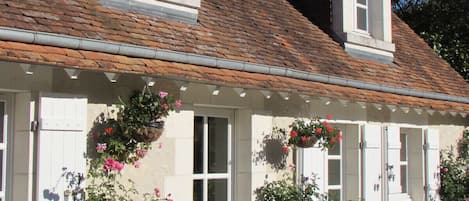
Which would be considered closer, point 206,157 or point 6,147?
point 6,147

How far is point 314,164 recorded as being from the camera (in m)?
7.98

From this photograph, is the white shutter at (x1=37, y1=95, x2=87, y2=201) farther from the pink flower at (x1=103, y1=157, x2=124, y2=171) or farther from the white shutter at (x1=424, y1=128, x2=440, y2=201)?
the white shutter at (x1=424, y1=128, x2=440, y2=201)

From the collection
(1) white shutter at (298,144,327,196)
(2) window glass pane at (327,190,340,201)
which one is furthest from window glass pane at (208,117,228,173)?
(2) window glass pane at (327,190,340,201)

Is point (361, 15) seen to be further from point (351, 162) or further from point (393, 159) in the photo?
point (351, 162)

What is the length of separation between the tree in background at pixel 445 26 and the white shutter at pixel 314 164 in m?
6.94

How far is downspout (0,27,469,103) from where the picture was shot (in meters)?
4.98

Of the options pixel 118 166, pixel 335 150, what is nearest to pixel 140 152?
pixel 118 166

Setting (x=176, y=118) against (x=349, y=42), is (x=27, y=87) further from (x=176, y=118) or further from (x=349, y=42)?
(x=349, y=42)

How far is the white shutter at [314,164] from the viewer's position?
7.80m

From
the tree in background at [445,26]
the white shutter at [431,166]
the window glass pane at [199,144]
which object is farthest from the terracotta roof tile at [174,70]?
the tree in background at [445,26]

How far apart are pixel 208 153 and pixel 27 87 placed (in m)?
2.32

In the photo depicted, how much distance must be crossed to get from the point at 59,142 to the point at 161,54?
1182mm

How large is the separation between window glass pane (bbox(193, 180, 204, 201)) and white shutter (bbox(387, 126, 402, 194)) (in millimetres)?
3271

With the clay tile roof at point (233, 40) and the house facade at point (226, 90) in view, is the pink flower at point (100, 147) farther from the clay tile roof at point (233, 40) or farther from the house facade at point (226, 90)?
the clay tile roof at point (233, 40)
